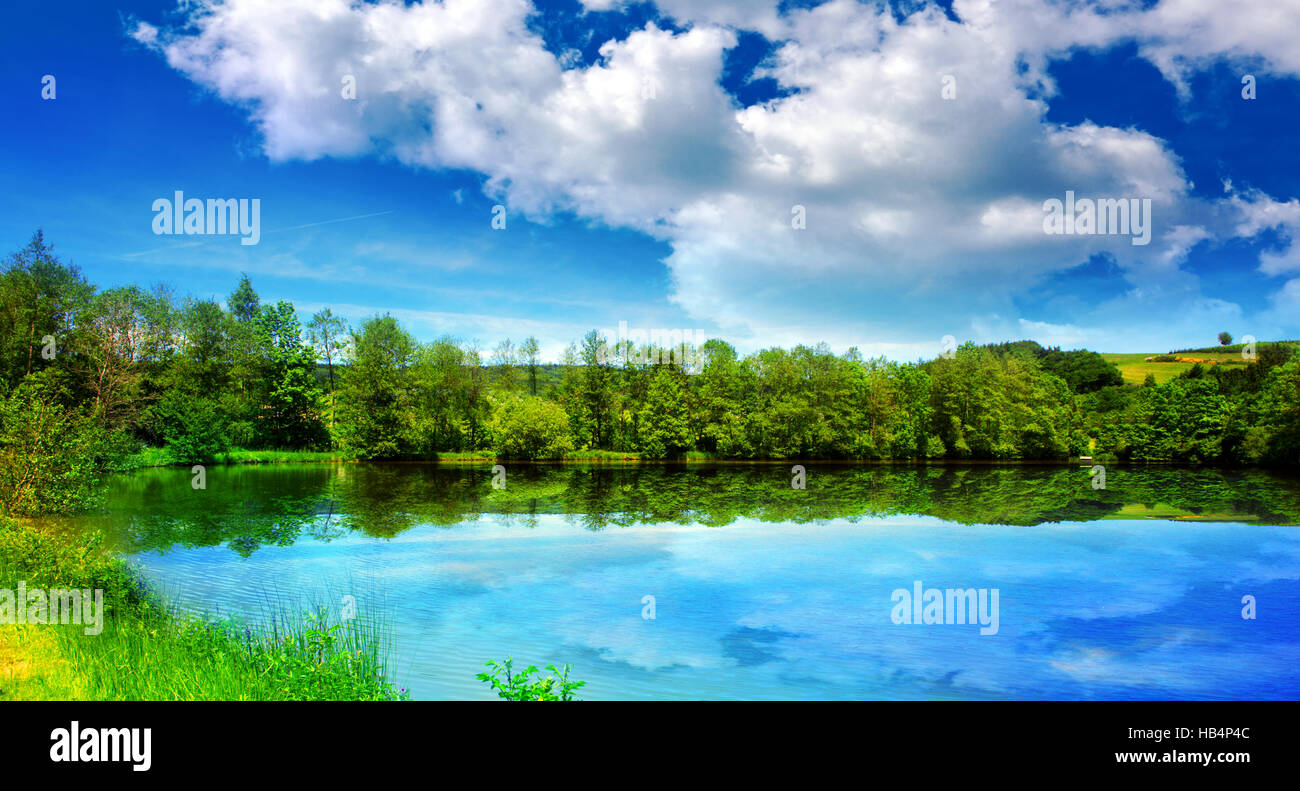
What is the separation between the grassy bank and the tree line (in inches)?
1664

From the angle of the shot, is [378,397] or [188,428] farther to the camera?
[378,397]

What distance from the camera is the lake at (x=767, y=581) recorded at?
13.0 m

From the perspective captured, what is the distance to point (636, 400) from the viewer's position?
210 feet

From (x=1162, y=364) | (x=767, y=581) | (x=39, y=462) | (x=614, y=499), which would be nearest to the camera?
(x=39, y=462)

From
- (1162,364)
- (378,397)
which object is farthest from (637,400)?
(1162,364)

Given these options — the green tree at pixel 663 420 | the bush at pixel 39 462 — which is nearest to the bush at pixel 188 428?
the bush at pixel 39 462

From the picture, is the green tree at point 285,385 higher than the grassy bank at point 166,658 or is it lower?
higher

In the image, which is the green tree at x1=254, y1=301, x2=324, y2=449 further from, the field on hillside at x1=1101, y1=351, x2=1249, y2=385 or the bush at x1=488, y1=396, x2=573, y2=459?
the field on hillside at x1=1101, y1=351, x2=1249, y2=385

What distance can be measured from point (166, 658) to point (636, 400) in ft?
180

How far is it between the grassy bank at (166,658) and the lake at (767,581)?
1829mm

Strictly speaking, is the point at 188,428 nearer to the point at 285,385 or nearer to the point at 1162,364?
the point at 285,385

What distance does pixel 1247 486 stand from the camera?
43281mm

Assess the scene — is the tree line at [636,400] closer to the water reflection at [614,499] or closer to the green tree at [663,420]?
the green tree at [663,420]
